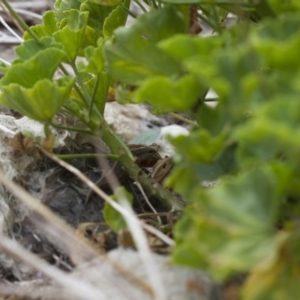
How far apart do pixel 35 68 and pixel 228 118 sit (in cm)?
32

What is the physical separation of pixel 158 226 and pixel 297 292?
340mm

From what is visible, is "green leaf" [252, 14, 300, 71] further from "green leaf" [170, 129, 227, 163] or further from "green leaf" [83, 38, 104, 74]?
"green leaf" [83, 38, 104, 74]

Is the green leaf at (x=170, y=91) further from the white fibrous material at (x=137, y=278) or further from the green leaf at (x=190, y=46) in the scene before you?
the white fibrous material at (x=137, y=278)

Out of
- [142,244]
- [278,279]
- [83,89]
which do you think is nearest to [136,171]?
[83,89]

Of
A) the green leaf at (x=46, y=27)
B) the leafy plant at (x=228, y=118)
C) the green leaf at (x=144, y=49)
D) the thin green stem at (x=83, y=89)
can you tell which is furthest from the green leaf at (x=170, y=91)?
the green leaf at (x=46, y=27)

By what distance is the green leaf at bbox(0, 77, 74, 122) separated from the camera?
0.80 m

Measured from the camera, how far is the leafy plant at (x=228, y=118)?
56cm

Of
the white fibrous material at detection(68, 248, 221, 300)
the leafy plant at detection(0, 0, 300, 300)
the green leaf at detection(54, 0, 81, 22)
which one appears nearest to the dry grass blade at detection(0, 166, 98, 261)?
the white fibrous material at detection(68, 248, 221, 300)

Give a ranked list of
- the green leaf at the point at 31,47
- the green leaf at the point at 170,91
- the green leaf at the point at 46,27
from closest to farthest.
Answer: the green leaf at the point at 170,91, the green leaf at the point at 31,47, the green leaf at the point at 46,27

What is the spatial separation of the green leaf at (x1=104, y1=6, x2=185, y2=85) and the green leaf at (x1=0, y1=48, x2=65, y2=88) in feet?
0.34

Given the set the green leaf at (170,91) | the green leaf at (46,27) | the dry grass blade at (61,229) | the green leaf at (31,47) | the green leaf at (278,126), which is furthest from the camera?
the green leaf at (46,27)

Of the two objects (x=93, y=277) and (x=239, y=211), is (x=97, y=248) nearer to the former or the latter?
(x=93, y=277)

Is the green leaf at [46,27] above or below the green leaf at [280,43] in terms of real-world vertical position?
below

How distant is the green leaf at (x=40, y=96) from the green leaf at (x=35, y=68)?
0.08 feet
